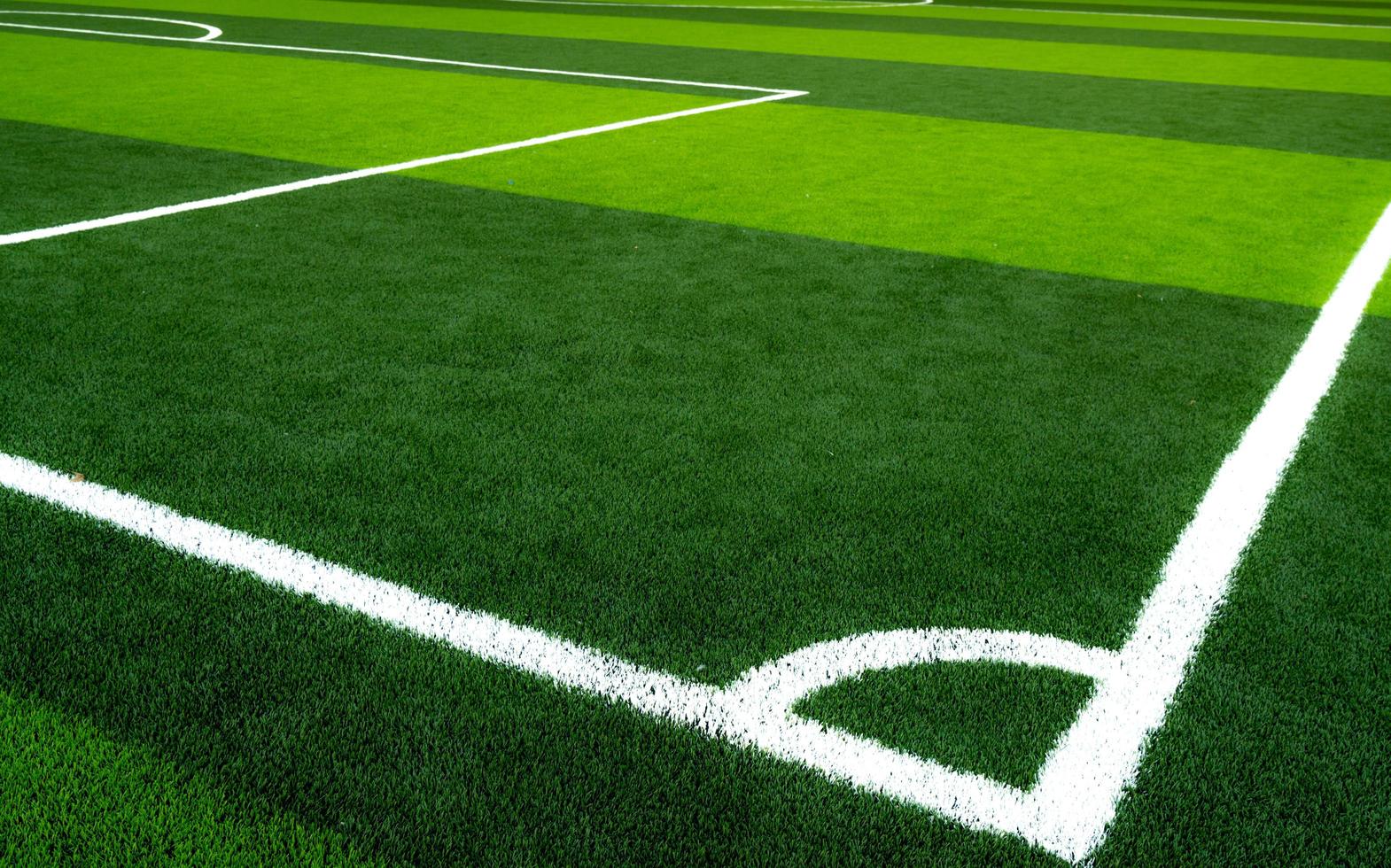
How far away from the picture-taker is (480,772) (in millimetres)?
2129

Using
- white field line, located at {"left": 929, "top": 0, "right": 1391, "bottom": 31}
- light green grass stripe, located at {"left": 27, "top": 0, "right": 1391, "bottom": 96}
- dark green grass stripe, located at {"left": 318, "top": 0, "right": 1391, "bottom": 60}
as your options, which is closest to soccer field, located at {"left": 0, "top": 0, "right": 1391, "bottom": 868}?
light green grass stripe, located at {"left": 27, "top": 0, "right": 1391, "bottom": 96}

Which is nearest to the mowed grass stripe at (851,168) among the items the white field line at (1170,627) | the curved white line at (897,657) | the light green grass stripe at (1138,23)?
the white field line at (1170,627)

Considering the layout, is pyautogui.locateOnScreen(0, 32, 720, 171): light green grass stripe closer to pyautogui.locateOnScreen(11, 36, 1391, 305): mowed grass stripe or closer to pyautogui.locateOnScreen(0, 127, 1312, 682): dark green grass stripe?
pyautogui.locateOnScreen(11, 36, 1391, 305): mowed grass stripe

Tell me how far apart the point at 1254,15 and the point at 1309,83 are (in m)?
12.6

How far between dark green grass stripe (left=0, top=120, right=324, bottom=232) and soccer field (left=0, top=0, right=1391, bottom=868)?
0.06 meters

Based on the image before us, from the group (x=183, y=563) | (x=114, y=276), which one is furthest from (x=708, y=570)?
(x=114, y=276)

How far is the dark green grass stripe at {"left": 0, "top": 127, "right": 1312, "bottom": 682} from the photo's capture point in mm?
2801

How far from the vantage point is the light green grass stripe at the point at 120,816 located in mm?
1921

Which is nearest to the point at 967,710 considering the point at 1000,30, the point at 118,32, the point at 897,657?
the point at 897,657

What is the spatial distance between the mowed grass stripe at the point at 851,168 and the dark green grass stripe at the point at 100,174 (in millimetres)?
381

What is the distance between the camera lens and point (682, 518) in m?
3.07

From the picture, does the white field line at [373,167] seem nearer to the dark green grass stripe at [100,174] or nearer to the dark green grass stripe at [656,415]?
the dark green grass stripe at [100,174]

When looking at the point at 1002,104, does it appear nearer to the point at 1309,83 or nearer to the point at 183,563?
the point at 1309,83

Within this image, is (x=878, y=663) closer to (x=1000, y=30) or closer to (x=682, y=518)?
(x=682, y=518)
